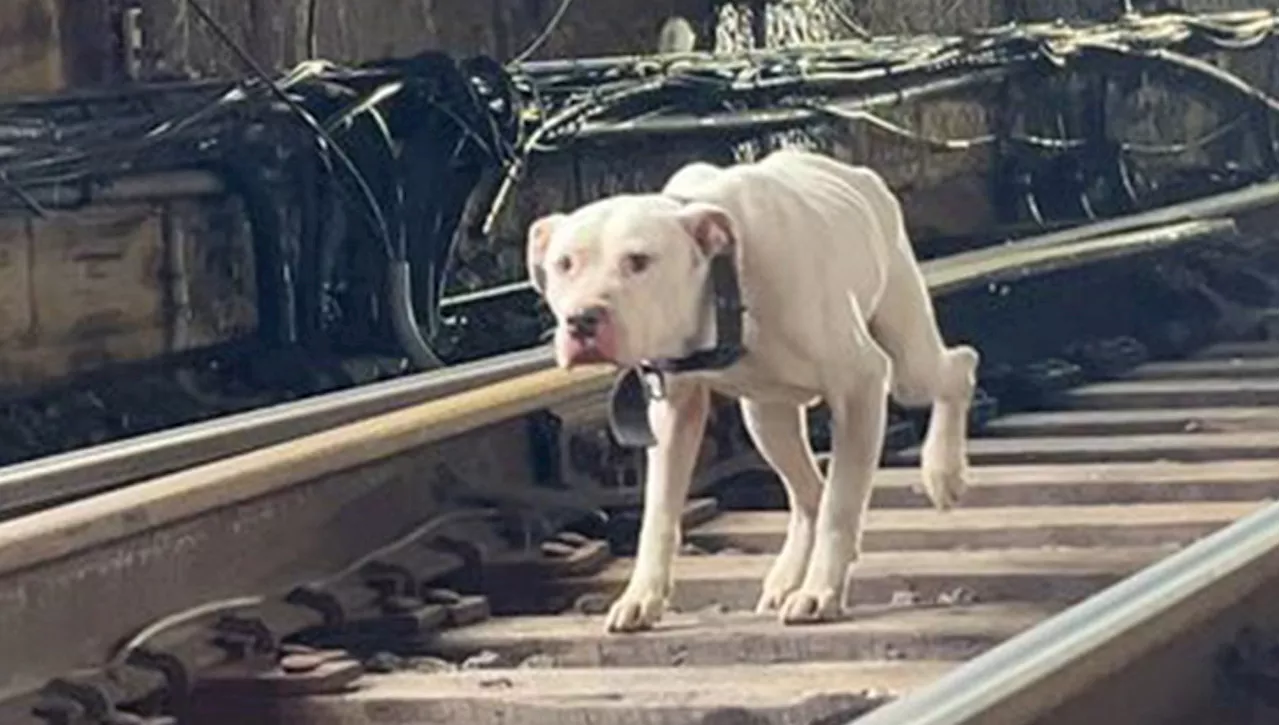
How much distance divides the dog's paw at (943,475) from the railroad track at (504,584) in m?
0.12

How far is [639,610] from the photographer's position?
3100mm

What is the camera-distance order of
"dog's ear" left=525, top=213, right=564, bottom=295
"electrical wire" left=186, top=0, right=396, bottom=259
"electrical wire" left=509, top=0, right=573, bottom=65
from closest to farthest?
"dog's ear" left=525, top=213, right=564, bottom=295 → "electrical wire" left=186, top=0, right=396, bottom=259 → "electrical wire" left=509, top=0, right=573, bottom=65

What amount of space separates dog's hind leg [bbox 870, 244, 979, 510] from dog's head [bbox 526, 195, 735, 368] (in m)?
0.39

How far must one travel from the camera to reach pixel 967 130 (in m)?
9.73

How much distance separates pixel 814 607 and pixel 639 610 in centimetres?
17

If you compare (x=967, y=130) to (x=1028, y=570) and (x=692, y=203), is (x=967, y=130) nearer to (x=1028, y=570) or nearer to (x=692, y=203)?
(x=1028, y=570)

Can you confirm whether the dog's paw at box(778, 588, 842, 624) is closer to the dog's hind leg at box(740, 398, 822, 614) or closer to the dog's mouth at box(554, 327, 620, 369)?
the dog's hind leg at box(740, 398, 822, 614)

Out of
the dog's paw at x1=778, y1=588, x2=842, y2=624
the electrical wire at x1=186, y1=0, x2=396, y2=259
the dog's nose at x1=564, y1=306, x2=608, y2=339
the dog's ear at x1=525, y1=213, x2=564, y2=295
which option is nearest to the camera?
the dog's nose at x1=564, y1=306, x2=608, y2=339

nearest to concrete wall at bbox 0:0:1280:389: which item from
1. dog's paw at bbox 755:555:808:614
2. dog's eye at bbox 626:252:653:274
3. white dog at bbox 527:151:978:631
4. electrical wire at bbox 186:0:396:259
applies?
electrical wire at bbox 186:0:396:259

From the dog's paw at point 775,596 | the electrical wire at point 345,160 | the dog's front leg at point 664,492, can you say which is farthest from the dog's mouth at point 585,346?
the electrical wire at point 345,160

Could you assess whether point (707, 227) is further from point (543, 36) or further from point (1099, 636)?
point (543, 36)

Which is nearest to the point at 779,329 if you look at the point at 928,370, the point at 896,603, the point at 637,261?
the point at 637,261

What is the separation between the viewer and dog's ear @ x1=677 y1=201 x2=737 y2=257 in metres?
2.68

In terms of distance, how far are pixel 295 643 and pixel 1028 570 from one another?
0.80 m
